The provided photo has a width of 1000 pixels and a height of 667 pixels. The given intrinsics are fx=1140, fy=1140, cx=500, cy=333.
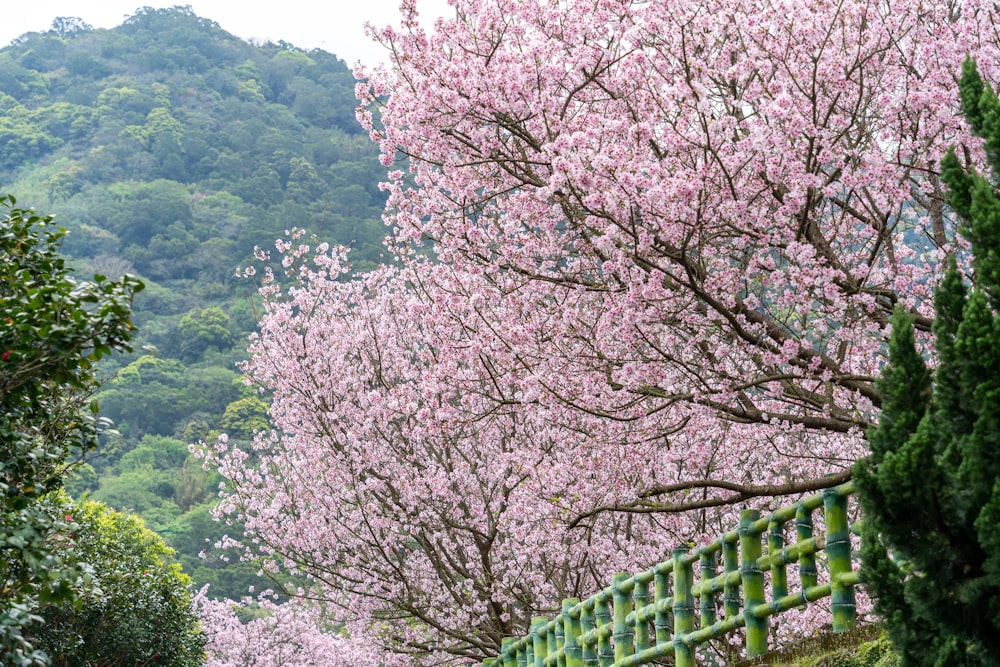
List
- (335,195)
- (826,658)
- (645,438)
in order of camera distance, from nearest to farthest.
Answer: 1. (826,658)
2. (645,438)
3. (335,195)

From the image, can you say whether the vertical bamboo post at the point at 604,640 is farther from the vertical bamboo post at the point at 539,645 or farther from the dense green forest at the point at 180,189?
the dense green forest at the point at 180,189

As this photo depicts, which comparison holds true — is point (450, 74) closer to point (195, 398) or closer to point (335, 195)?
point (195, 398)

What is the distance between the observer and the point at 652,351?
29.8 feet

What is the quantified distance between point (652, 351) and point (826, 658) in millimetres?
3111

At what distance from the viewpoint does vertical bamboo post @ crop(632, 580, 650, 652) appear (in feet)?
27.4

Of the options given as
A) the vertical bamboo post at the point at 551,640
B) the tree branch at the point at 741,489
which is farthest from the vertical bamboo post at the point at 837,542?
the vertical bamboo post at the point at 551,640

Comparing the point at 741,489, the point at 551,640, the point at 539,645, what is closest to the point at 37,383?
the point at 741,489

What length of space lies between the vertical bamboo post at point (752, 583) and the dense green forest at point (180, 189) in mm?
38565

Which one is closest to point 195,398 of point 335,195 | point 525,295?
point 335,195

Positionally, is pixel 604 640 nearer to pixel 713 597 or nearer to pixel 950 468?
pixel 713 597

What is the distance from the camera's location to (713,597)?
758 centimetres

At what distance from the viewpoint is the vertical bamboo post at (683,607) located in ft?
25.4

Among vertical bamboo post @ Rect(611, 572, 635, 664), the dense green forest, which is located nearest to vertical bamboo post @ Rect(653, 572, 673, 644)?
vertical bamboo post @ Rect(611, 572, 635, 664)

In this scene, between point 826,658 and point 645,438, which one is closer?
point 826,658
